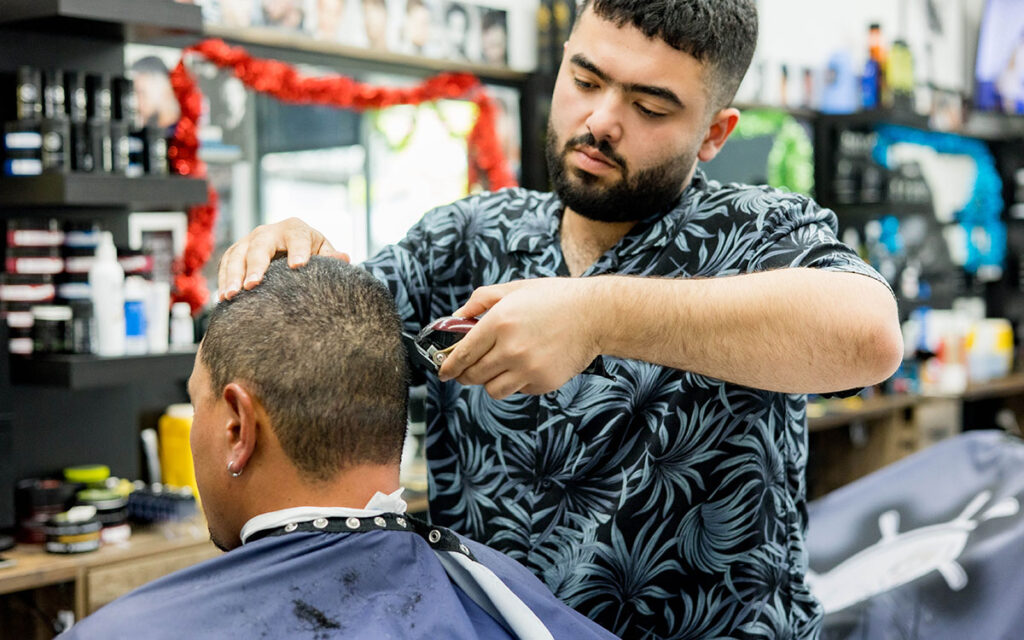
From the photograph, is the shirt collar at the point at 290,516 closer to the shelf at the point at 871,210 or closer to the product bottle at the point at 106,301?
the product bottle at the point at 106,301

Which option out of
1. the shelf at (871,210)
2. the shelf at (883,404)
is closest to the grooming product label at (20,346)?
the shelf at (883,404)

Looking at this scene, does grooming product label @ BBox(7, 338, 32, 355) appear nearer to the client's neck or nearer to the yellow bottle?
the yellow bottle

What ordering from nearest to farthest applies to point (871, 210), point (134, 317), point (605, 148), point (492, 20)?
point (605, 148) < point (134, 317) < point (492, 20) < point (871, 210)

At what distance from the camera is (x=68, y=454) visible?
112 inches

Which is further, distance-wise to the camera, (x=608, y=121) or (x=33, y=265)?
(x=33, y=265)

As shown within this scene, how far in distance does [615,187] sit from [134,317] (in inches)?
61.5

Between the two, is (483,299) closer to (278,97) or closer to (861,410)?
(278,97)

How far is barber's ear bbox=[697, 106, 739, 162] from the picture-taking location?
167cm

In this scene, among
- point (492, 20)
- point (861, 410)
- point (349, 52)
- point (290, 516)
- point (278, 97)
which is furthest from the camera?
point (861, 410)

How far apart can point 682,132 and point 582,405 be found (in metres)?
0.41

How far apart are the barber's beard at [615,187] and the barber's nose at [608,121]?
1cm

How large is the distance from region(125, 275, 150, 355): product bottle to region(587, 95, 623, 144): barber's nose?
1.55m

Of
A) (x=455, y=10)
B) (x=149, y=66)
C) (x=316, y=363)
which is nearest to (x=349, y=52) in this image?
(x=455, y=10)

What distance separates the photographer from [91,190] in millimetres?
2604
